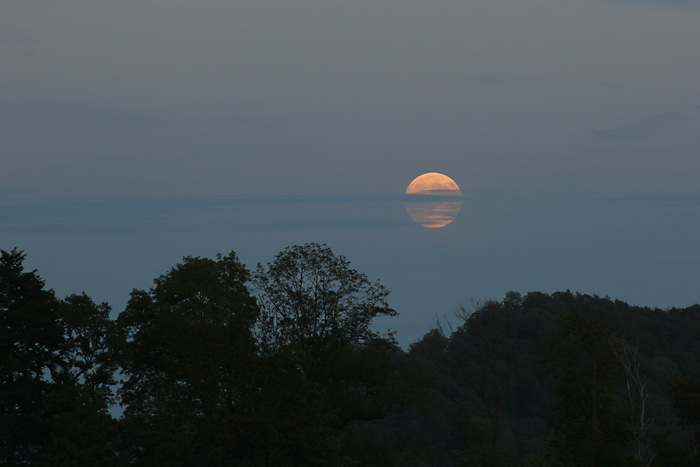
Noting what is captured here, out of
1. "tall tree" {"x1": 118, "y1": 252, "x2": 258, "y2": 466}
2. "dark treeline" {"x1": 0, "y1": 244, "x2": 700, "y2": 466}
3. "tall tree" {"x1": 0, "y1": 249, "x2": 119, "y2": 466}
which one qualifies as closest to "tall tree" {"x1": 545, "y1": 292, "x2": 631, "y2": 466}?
"dark treeline" {"x1": 0, "y1": 244, "x2": 700, "y2": 466}

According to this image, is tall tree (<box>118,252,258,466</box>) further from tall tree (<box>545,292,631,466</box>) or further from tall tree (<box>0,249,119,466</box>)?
tall tree (<box>545,292,631,466</box>)

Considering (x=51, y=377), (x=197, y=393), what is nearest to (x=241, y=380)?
(x=197, y=393)

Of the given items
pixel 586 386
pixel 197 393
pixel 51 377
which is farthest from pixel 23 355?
pixel 586 386

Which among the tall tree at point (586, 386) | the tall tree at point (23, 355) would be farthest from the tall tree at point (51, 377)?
the tall tree at point (586, 386)

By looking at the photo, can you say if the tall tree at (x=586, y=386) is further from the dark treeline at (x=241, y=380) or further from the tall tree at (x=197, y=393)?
the tall tree at (x=197, y=393)

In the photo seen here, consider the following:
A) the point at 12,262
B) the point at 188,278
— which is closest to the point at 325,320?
the point at 188,278

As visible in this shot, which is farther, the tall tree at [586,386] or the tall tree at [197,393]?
the tall tree at [586,386]

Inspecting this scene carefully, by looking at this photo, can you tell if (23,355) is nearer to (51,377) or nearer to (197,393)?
(51,377)

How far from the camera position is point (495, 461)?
4844cm

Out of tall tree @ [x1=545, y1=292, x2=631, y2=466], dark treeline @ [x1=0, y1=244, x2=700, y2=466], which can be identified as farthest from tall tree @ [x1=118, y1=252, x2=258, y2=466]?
tall tree @ [x1=545, y1=292, x2=631, y2=466]

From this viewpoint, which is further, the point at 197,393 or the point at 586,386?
the point at 586,386

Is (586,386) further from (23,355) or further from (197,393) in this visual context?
(23,355)

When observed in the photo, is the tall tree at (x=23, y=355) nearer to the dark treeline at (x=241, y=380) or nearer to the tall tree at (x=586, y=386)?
the dark treeline at (x=241, y=380)

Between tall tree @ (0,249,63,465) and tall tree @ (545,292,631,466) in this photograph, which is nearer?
tall tree @ (0,249,63,465)
